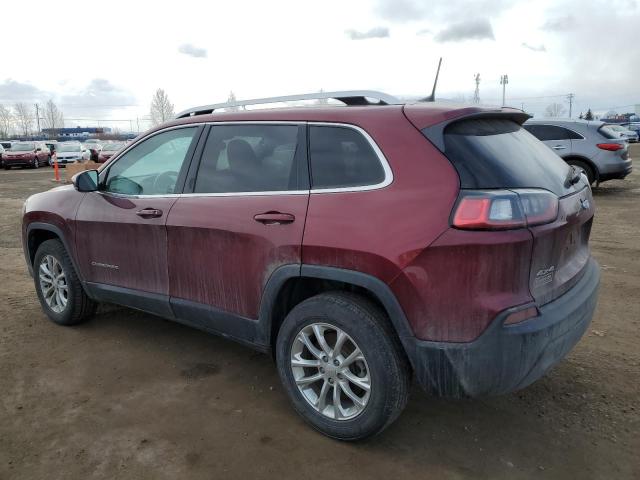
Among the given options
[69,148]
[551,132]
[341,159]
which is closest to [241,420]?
[341,159]

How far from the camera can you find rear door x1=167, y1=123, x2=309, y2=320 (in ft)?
9.63

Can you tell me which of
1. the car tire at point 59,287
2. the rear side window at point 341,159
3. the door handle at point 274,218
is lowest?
the car tire at point 59,287

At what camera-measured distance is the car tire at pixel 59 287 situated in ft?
14.5

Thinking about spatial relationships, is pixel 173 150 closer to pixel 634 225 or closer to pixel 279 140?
pixel 279 140

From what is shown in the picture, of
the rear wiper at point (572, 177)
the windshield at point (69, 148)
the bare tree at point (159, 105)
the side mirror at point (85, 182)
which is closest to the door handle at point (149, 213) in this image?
the side mirror at point (85, 182)

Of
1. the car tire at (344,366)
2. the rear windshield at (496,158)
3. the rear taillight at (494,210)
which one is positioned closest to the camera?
the rear taillight at (494,210)

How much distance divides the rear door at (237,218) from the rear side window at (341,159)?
83 mm

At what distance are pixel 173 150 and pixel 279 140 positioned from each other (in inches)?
38.4

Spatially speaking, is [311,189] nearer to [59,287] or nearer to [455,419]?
[455,419]

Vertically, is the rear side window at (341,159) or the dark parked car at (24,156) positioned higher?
the rear side window at (341,159)

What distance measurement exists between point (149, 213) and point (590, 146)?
10461 millimetres

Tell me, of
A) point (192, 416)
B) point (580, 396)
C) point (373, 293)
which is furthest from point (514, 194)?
point (192, 416)

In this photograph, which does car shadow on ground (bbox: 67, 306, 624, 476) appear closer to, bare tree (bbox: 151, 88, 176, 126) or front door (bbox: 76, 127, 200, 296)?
front door (bbox: 76, 127, 200, 296)

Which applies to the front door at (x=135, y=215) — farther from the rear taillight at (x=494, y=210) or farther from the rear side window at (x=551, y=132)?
the rear side window at (x=551, y=132)
